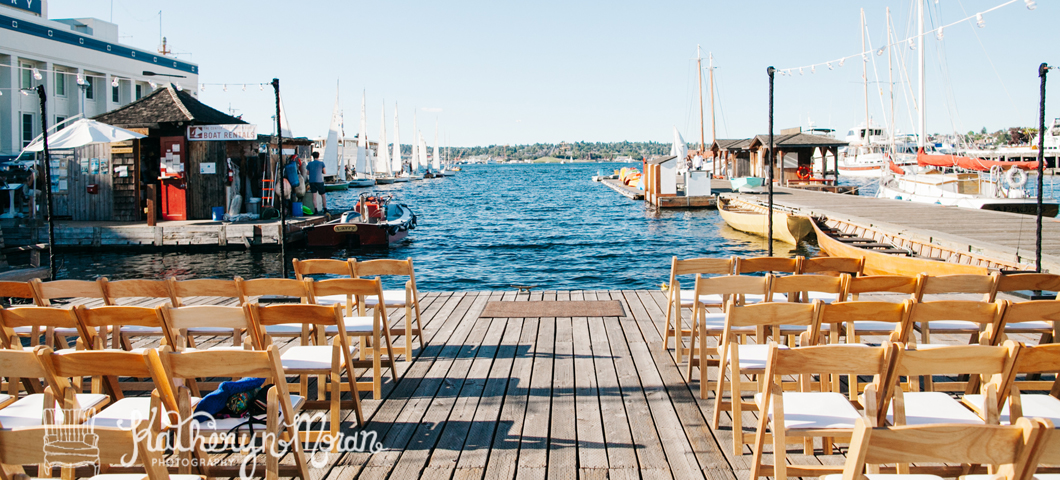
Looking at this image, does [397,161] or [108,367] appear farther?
[397,161]

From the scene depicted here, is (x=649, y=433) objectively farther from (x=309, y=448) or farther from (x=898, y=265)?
(x=898, y=265)

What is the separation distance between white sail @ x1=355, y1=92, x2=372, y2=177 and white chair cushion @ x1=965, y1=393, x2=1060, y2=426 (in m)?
65.2

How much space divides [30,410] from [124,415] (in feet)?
1.77

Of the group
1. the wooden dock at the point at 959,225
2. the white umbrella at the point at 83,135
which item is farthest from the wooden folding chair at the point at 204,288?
the wooden dock at the point at 959,225

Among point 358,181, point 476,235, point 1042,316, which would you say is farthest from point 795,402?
point 358,181

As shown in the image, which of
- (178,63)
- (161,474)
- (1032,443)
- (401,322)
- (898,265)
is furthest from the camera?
(178,63)

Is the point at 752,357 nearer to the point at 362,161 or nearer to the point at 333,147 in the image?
the point at 333,147

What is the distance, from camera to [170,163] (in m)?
19.7

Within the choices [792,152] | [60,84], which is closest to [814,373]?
[792,152]

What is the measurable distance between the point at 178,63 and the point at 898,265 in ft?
149

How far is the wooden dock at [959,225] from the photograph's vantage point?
37.6 feet

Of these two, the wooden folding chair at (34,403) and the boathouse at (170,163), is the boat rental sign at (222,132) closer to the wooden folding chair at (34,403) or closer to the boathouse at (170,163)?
the boathouse at (170,163)

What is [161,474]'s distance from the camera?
7.60 ft

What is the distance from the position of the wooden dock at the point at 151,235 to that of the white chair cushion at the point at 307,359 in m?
15.5
